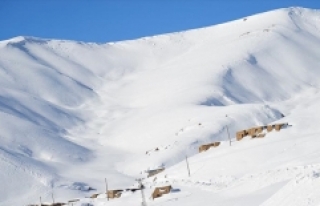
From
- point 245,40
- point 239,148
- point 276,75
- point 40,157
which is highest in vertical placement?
point 245,40

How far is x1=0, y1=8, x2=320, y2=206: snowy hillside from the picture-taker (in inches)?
1152

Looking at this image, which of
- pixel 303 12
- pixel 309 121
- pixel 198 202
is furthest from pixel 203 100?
pixel 303 12

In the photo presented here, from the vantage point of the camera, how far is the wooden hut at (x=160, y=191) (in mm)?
27164

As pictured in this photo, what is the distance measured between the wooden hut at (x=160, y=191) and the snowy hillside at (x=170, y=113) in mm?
309

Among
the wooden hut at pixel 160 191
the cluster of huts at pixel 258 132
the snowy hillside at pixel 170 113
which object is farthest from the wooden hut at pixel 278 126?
the wooden hut at pixel 160 191

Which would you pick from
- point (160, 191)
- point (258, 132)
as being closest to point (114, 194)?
point (160, 191)

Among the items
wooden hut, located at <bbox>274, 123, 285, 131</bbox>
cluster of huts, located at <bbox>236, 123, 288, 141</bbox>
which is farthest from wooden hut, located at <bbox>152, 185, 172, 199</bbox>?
wooden hut, located at <bbox>274, 123, 285, 131</bbox>

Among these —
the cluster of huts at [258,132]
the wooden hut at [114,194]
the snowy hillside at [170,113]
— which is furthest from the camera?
the cluster of huts at [258,132]

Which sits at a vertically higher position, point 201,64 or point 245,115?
point 201,64

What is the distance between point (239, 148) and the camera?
111 ft

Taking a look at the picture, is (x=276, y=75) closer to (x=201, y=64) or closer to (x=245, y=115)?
(x=201, y=64)

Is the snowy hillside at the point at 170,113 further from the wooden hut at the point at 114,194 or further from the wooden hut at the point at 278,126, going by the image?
the wooden hut at the point at 278,126

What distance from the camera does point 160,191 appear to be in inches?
1082

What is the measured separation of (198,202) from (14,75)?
59652 mm
